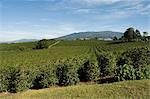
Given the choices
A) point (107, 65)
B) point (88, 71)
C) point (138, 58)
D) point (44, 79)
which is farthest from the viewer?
point (138, 58)

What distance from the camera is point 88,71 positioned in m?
38.1

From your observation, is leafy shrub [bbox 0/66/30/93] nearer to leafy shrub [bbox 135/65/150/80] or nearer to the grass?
the grass

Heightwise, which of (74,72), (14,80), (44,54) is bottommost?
(14,80)

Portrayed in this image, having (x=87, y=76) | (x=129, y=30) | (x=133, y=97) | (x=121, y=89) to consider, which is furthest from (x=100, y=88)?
(x=129, y=30)

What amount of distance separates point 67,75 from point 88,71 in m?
4.04

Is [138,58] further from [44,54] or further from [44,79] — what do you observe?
[44,54]

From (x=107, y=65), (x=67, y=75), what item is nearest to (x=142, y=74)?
(x=67, y=75)

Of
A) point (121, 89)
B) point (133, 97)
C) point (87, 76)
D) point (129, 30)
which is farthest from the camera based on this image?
point (129, 30)

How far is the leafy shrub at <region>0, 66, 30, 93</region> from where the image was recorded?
32.0 meters

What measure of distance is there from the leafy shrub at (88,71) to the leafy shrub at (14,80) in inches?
337

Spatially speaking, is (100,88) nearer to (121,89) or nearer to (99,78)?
(121,89)

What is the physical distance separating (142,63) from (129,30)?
7861 centimetres

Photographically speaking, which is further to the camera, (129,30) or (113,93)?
(129,30)

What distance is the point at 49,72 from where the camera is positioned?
34.6 meters
